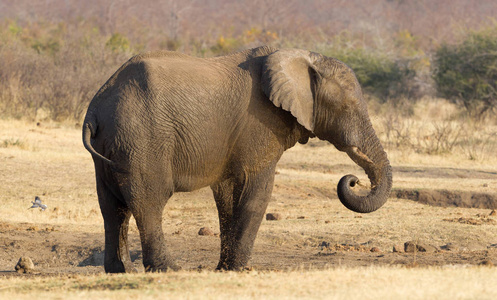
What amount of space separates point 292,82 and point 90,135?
1856 mm

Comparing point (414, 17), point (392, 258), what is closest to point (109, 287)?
point (392, 258)

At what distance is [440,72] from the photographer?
1321 inches

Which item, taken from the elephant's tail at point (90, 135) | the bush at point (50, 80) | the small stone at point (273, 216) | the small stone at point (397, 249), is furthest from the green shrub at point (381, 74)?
the elephant's tail at point (90, 135)

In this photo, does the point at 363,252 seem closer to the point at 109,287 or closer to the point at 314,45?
the point at 109,287

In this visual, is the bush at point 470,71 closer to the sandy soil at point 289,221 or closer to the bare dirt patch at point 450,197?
the sandy soil at point 289,221

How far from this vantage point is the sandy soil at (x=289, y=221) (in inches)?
384

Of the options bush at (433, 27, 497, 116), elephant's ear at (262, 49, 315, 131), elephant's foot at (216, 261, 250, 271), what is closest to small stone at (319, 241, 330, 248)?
elephant's foot at (216, 261, 250, 271)

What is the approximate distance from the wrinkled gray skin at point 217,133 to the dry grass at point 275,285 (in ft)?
2.52

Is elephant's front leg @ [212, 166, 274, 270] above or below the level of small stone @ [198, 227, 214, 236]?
above

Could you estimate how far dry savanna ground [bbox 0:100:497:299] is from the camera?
21.4 feet

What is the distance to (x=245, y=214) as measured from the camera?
310 inches

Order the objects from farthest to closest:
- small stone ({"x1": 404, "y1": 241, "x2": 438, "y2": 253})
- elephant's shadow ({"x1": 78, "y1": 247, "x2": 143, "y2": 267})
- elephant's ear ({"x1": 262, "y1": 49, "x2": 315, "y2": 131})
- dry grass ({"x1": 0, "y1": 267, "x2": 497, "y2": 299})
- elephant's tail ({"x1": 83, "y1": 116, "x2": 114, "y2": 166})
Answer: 1. elephant's shadow ({"x1": 78, "y1": 247, "x2": 143, "y2": 267})
2. small stone ({"x1": 404, "y1": 241, "x2": 438, "y2": 253})
3. elephant's ear ({"x1": 262, "y1": 49, "x2": 315, "y2": 131})
4. elephant's tail ({"x1": 83, "y1": 116, "x2": 114, "y2": 166})
5. dry grass ({"x1": 0, "y1": 267, "x2": 497, "y2": 299})

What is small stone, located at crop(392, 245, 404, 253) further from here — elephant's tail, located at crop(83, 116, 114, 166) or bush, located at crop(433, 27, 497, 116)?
bush, located at crop(433, 27, 497, 116)

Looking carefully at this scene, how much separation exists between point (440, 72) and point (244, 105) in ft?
88.5
